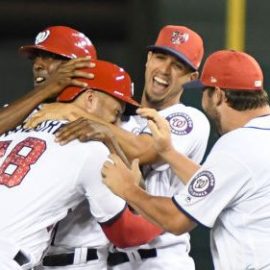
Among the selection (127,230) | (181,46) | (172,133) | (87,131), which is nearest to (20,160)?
(87,131)

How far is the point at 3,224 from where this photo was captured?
388cm

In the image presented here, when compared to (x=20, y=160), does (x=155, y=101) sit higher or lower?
lower

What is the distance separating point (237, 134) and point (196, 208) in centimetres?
31

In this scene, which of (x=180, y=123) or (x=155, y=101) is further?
(x=155, y=101)

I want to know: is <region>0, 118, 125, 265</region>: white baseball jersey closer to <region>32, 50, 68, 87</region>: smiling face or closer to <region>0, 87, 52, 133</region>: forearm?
<region>0, 87, 52, 133</region>: forearm

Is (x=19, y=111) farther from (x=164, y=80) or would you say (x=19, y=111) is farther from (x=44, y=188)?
(x=164, y=80)

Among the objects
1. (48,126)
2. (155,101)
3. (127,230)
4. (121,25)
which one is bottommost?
(121,25)

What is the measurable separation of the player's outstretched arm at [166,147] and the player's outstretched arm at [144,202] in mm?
362

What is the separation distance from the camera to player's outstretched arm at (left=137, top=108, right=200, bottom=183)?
421 cm

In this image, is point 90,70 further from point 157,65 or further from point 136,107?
point 157,65

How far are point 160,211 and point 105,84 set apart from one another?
59 cm

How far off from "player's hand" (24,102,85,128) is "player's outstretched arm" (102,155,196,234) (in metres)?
0.29

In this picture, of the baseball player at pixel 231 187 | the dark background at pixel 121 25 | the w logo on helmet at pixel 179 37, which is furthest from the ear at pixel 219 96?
the dark background at pixel 121 25

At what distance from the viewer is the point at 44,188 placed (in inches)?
152
